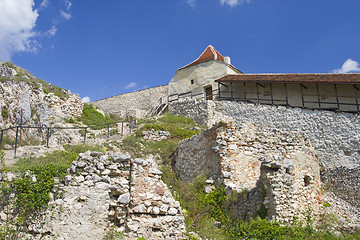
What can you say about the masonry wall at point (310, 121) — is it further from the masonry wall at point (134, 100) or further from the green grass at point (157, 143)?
the masonry wall at point (134, 100)

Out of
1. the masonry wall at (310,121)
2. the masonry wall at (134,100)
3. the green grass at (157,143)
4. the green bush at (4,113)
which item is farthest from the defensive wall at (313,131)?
the masonry wall at (134,100)

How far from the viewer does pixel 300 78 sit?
24422 millimetres

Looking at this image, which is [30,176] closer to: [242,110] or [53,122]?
[53,122]

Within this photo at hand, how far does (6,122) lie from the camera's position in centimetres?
1834

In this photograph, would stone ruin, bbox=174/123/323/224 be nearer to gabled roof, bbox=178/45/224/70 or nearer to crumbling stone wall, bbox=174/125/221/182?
crumbling stone wall, bbox=174/125/221/182

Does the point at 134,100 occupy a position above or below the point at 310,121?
above

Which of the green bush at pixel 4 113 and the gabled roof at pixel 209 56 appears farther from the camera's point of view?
the gabled roof at pixel 209 56

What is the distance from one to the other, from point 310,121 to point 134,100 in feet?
93.1

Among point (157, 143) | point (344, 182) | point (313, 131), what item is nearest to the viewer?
point (344, 182)

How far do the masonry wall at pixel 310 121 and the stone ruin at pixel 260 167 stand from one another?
7.21 metres

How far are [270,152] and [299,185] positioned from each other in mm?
2735

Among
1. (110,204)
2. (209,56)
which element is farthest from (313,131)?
(110,204)

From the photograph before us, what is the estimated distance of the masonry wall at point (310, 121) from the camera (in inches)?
753

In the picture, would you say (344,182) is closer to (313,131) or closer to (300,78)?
(313,131)
